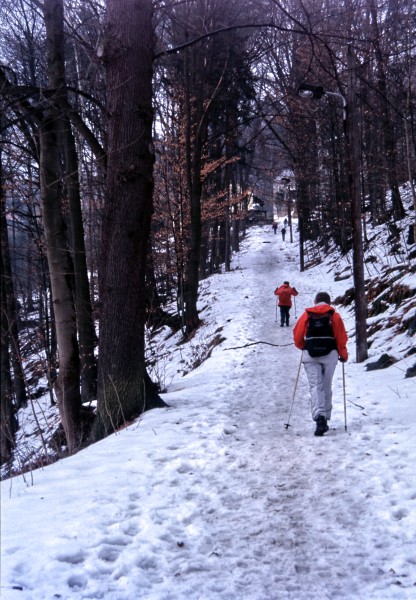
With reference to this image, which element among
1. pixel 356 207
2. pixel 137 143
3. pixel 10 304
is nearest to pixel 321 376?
pixel 137 143

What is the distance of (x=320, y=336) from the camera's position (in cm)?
736

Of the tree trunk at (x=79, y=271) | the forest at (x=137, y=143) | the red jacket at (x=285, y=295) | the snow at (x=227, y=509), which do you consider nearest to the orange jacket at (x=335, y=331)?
the snow at (x=227, y=509)

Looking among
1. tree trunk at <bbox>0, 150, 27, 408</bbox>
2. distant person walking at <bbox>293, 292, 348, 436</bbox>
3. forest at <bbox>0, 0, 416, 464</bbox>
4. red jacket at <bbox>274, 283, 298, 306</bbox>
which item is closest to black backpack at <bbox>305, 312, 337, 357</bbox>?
distant person walking at <bbox>293, 292, 348, 436</bbox>

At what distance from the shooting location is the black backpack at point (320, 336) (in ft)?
24.0

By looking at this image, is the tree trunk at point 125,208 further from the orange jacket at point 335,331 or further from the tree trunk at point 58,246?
the orange jacket at point 335,331

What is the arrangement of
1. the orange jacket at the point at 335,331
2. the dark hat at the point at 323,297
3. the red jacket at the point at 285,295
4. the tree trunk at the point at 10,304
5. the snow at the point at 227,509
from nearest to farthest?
the snow at the point at 227,509 < the orange jacket at the point at 335,331 < the dark hat at the point at 323,297 < the tree trunk at the point at 10,304 < the red jacket at the point at 285,295

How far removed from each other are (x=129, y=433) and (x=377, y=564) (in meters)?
3.69

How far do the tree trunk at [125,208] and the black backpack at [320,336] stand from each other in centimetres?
243

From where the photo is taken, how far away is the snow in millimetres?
3443

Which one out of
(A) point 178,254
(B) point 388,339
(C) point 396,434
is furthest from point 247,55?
(C) point 396,434

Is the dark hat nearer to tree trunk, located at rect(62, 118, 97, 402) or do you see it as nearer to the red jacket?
tree trunk, located at rect(62, 118, 97, 402)

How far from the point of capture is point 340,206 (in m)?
24.8

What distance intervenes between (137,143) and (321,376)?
4.09 meters

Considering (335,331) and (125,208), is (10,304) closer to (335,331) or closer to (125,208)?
(125,208)
